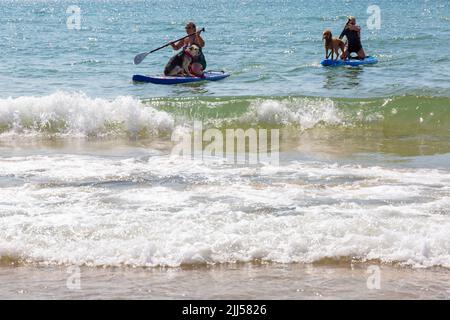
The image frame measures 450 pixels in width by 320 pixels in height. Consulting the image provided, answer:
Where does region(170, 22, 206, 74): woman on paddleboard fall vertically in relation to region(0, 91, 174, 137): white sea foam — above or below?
above

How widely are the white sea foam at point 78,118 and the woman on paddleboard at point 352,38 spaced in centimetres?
675

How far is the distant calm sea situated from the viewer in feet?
21.4

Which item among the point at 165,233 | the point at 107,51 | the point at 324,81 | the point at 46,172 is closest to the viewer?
the point at 165,233

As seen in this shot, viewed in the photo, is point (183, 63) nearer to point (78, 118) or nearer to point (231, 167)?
point (78, 118)

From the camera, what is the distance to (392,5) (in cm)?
5356

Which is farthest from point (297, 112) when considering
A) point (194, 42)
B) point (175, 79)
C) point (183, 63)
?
point (183, 63)

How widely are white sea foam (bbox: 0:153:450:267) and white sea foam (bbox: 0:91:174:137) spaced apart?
3.05 m

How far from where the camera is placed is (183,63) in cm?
1770

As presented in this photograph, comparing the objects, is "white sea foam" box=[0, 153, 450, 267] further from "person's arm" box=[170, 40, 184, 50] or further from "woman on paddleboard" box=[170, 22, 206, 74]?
"woman on paddleboard" box=[170, 22, 206, 74]

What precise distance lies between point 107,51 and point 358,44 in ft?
29.9

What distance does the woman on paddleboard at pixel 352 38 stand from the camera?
19.0 metres

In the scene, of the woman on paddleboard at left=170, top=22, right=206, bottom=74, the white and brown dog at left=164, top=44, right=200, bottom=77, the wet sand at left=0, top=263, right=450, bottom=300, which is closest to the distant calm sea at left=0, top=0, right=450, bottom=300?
the wet sand at left=0, top=263, right=450, bottom=300

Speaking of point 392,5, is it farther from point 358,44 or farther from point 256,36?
point 358,44
